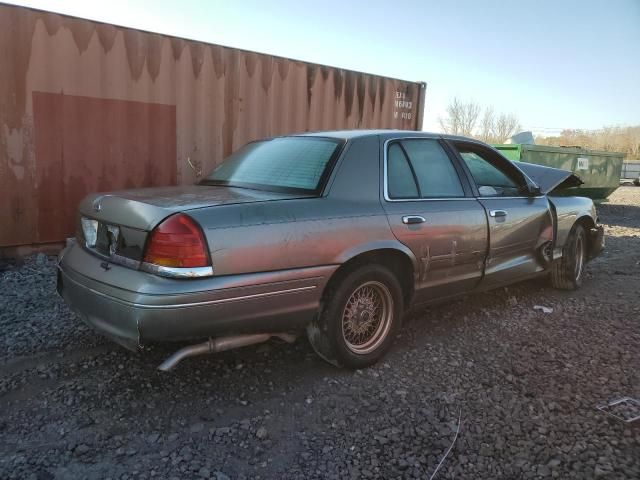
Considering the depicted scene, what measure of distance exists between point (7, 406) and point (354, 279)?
200cm

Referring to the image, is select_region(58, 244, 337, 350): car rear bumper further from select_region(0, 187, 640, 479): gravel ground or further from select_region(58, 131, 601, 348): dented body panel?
select_region(0, 187, 640, 479): gravel ground

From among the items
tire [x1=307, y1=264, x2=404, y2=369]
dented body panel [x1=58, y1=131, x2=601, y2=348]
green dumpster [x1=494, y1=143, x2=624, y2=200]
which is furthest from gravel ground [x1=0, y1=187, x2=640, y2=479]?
green dumpster [x1=494, y1=143, x2=624, y2=200]

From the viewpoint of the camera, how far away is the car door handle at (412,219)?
3.36 metres

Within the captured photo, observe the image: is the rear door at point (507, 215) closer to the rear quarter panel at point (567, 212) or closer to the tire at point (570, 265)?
the rear quarter panel at point (567, 212)

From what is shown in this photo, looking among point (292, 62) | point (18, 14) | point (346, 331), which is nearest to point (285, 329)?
point (346, 331)

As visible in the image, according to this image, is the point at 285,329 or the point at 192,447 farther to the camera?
the point at 285,329

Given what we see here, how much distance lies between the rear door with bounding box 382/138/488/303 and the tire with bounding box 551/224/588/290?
5.43 feet

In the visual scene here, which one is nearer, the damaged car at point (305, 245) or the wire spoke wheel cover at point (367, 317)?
the damaged car at point (305, 245)

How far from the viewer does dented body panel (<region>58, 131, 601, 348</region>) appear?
2551 mm

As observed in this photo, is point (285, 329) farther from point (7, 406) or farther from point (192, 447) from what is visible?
point (7, 406)

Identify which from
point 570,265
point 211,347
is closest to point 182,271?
point 211,347

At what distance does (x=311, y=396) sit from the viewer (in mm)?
2965

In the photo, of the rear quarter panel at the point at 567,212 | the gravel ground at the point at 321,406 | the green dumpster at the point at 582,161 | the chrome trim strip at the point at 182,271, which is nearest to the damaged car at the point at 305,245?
the chrome trim strip at the point at 182,271

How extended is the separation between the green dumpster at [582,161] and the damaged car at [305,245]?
9.21m
